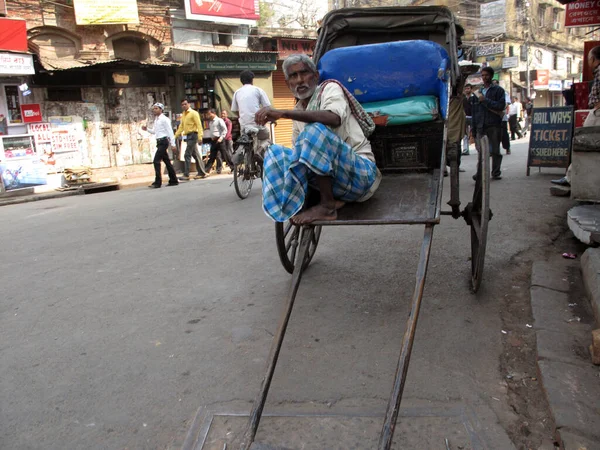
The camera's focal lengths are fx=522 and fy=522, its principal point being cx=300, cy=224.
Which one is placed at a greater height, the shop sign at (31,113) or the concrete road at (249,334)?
the shop sign at (31,113)

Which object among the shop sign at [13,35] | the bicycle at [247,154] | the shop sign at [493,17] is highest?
the shop sign at [493,17]

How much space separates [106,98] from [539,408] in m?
14.1

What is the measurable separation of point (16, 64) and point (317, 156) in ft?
35.4

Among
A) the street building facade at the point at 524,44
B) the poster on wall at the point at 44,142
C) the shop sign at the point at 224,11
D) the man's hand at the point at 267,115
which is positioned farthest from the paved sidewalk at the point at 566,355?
the street building facade at the point at 524,44

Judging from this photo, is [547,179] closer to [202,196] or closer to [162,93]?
[202,196]

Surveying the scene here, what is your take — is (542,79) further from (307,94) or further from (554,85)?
(307,94)

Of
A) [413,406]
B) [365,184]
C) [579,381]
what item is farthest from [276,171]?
[579,381]

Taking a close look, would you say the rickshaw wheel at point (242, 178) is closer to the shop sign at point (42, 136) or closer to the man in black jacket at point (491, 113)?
the man in black jacket at point (491, 113)

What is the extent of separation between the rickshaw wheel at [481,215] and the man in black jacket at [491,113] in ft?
15.8

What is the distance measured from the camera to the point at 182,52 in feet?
48.8

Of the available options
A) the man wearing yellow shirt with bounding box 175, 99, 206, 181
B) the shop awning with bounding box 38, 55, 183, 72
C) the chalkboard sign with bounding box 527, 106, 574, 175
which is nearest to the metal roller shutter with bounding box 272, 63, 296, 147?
the shop awning with bounding box 38, 55, 183, 72

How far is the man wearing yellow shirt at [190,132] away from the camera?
38.5ft

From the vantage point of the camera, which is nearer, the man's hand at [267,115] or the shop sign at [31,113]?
the man's hand at [267,115]

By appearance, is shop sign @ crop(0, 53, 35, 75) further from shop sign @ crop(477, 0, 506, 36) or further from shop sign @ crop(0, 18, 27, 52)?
shop sign @ crop(477, 0, 506, 36)
